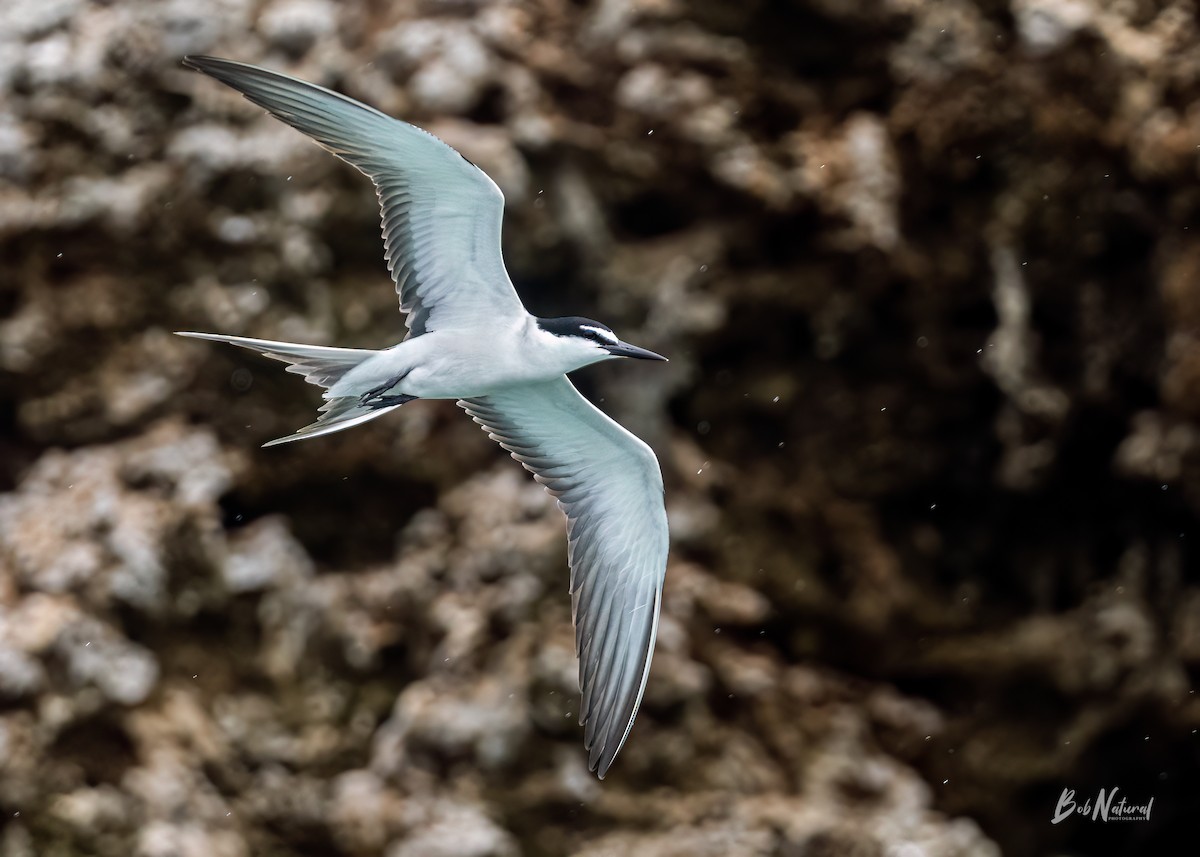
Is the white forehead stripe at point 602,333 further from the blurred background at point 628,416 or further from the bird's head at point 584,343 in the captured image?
the blurred background at point 628,416

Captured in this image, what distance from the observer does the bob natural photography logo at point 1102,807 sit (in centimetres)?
615

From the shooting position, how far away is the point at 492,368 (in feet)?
14.3

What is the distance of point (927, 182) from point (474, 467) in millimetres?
2310

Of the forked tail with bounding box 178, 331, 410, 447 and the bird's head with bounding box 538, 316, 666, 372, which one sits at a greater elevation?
the bird's head with bounding box 538, 316, 666, 372

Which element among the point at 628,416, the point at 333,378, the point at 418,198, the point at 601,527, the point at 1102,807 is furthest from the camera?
the point at 1102,807

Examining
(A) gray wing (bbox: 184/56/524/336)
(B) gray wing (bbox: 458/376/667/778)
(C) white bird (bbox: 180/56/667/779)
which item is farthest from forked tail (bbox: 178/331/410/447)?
(B) gray wing (bbox: 458/376/667/778)

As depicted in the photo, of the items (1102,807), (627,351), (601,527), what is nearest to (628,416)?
(601,527)

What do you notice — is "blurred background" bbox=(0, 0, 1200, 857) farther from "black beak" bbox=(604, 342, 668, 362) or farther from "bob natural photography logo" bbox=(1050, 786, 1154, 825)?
"black beak" bbox=(604, 342, 668, 362)

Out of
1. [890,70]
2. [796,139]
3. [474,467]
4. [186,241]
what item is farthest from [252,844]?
[890,70]

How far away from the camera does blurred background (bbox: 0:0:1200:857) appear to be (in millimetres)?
5258

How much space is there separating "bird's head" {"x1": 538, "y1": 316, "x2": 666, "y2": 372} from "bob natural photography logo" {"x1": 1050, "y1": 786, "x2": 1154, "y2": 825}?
336 centimetres

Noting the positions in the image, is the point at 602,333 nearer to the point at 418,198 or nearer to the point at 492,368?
the point at 492,368

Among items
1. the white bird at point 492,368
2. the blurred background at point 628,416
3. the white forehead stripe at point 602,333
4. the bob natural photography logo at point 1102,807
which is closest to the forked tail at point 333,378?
the white bird at point 492,368

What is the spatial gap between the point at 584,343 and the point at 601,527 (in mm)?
898
